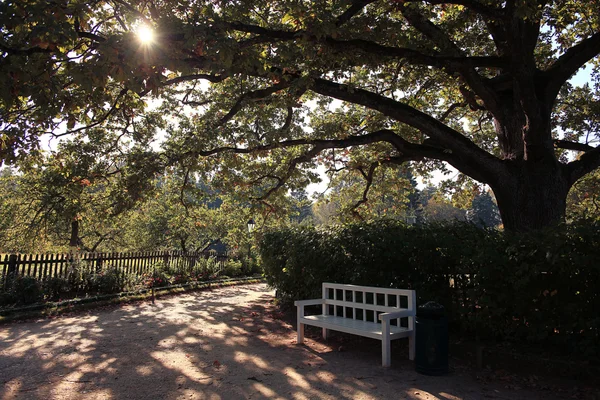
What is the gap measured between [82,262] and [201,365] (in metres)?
8.80

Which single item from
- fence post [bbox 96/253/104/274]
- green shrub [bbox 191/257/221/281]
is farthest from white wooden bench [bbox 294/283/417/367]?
green shrub [bbox 191/257/221/281]

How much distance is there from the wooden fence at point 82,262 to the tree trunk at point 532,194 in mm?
12036

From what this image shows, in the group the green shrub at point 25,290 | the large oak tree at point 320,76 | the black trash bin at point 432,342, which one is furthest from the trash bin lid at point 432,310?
the green shrub at point 25,290

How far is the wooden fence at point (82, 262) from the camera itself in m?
11.1

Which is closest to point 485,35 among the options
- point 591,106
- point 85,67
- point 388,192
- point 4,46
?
point 591,106

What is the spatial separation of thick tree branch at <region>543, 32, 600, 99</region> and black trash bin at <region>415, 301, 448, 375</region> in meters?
7.45

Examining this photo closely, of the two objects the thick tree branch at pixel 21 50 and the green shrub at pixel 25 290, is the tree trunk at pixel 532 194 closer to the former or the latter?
the thick tree branch at pixel 21 50

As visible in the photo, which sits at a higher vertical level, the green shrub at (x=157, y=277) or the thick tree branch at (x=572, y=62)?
the thick tree branch at (x=572, y=62)

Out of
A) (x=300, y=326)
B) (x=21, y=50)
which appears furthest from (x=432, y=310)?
(x=21, y=50)

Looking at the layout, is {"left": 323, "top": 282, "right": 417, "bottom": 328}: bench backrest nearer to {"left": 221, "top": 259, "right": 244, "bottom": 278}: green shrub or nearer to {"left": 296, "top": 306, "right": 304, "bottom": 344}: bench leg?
{"left": 296, "top": 306, "right": 304, "bottom": 344}: bench leg

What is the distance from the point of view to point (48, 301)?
10703mm

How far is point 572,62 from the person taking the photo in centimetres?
948

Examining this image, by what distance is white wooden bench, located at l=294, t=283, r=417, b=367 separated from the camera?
548cm

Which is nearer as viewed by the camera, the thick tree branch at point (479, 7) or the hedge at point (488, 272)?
the hedge at point (488, 272)
